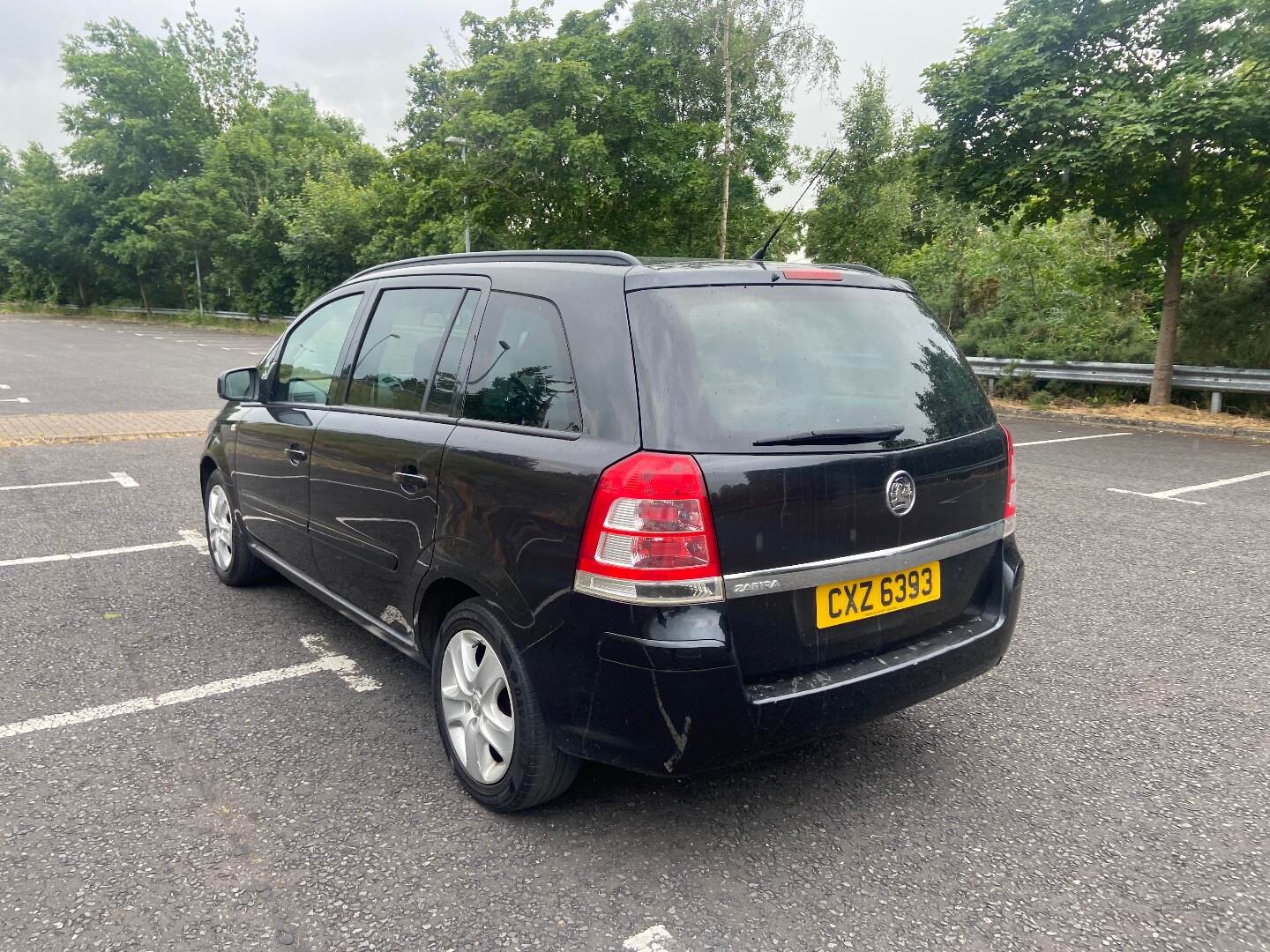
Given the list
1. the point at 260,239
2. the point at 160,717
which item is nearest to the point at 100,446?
the point at 160,717

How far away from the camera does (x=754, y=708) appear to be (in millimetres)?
2330

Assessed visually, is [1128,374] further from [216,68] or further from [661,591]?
[216,68]

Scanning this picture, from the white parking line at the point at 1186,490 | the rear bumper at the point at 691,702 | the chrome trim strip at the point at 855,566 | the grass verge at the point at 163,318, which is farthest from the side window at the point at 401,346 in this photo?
the grass verge at the point at 163,318

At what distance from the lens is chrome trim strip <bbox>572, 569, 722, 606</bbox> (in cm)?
225

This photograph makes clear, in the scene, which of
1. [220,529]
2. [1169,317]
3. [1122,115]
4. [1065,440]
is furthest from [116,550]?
[1169,317]

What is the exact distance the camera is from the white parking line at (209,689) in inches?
130

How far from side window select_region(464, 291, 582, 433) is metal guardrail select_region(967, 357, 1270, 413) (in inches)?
386

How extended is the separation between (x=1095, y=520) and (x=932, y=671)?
4.62 m

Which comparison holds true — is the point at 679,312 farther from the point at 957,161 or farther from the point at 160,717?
the point at 957,161

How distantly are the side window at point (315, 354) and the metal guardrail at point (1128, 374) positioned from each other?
9311 millimetres

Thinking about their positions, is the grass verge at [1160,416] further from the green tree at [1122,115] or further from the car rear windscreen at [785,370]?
the car rear windscreen at [785,370]

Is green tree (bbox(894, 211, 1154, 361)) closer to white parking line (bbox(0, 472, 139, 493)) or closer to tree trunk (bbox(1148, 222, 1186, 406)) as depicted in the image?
tree trunk (bbox(1148, 222, 1186, 406))

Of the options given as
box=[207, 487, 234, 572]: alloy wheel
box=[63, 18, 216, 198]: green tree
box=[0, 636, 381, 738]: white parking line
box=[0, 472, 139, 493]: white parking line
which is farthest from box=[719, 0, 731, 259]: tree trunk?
box=[63, 18, 216, 198]: green tree

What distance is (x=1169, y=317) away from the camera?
12570mm
